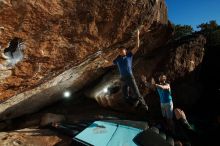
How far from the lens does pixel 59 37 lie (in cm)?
741

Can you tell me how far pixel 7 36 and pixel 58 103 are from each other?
6.30 meters

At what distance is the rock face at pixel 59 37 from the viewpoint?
6.57 meters

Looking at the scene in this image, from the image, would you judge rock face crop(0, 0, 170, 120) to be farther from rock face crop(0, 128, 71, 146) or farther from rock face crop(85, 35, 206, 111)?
rock face crop(0, 128, 71, 146)

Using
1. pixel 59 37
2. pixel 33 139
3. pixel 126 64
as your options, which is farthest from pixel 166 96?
pixel 33 139

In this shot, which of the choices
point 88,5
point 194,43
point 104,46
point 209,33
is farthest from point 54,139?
point 209,33

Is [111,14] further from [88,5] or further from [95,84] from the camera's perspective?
A: [95,84]

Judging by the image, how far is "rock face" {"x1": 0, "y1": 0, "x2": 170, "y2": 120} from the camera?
259 inches

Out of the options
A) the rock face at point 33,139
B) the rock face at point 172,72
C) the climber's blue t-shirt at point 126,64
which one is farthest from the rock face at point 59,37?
the rock face at point 33,139

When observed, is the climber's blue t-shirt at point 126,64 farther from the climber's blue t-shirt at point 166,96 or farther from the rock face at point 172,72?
the rock face at point 172,72

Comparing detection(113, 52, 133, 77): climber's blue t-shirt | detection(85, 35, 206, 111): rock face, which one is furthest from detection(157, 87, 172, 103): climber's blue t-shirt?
detection(85, 35, 206, 111): rock face

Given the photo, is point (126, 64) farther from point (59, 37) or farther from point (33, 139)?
point (33, 139)

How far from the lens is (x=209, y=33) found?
1406cm

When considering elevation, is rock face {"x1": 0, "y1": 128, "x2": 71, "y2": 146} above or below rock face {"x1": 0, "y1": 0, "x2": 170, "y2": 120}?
below

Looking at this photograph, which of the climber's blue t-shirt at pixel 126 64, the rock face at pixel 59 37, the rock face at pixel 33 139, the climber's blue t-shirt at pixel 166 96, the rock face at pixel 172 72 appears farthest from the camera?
the rock face at pixel 172 72
